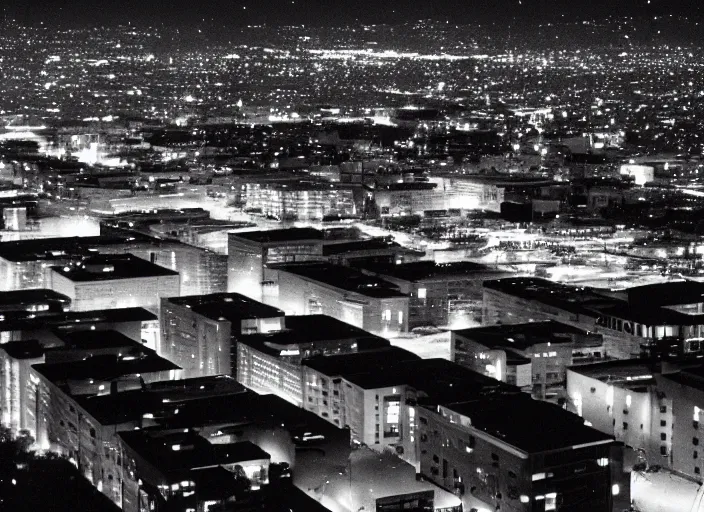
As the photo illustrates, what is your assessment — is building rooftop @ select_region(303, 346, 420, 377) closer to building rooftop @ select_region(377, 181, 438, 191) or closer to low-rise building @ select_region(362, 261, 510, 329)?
low-rise building @ select_region(362, 261, 510, 329)

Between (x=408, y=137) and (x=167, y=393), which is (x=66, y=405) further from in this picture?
(x=408, y=137)

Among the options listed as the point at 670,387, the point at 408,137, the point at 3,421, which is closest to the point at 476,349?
the point at 670,387

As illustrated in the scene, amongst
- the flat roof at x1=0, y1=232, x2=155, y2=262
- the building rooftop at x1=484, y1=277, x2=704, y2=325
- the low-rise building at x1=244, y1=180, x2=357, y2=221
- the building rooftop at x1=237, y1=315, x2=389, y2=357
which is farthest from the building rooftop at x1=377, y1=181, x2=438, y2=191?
the building rooftop at x1=237, y1=315, x2=389, y2=357

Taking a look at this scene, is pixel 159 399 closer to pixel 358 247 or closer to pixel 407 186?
pixel 358 247

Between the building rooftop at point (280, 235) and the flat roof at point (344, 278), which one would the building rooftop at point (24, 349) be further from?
the building rooftop at point (280, 235)

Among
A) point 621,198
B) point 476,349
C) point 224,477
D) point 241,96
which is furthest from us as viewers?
point 241,96

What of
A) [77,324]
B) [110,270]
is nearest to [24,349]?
[77,324]
